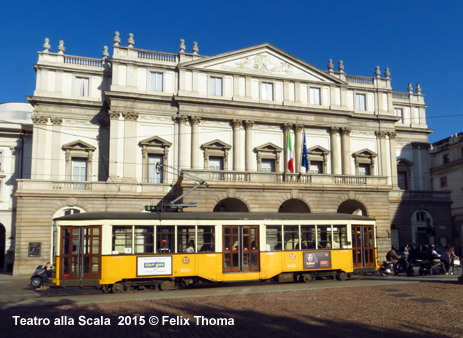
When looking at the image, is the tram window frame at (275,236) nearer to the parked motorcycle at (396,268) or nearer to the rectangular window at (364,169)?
the parked motorcycle at (396,268)

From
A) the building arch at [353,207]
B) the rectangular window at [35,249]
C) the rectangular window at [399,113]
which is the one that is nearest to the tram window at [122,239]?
the rectangular window at [35,249]

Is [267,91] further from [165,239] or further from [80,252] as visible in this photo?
[80,252]

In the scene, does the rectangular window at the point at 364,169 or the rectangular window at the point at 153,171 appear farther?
the rectangular window at the point at 364,169

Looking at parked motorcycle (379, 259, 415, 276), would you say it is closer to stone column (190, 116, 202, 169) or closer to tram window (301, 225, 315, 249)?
tram window (301, 225, 315, 249)

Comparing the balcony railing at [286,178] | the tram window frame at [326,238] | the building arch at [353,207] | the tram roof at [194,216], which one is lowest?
the tram window frame at [326,238]

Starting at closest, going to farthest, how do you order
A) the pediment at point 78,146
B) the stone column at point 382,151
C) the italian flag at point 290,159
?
the italian flag at point 290,159
the pediment at point 78,146
the stone column at point 382,151

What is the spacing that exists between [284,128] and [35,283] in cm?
2270

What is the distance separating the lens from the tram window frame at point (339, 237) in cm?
2003

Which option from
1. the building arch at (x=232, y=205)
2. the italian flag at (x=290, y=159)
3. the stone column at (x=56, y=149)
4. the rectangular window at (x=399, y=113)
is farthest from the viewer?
the rectangular window at (x=399, y=113)

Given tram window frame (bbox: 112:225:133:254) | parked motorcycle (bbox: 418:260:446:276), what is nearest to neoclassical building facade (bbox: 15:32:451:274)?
parked motorcycle (bbox: 418:260:446:276)

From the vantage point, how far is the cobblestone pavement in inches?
394

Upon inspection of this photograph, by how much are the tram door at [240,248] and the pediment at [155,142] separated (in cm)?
1694

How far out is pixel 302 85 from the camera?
37.6 metres

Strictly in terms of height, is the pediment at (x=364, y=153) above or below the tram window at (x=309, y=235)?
above
